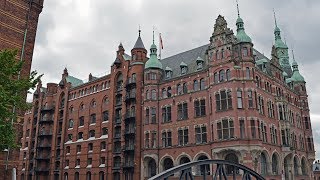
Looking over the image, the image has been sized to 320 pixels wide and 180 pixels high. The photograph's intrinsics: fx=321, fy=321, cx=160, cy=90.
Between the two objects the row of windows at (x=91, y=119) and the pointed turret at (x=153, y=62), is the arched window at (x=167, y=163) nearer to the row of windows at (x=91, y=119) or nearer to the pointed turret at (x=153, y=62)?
the pointed turret at (x=153, y=62)

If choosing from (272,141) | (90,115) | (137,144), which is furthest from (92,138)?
(272,141)

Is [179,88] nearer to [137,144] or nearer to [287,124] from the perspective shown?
[137,144]

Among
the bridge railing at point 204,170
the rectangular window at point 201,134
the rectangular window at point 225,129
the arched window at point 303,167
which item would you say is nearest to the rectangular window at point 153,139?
the rectangular window at point 201,134

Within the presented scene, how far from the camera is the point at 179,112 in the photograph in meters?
47.0

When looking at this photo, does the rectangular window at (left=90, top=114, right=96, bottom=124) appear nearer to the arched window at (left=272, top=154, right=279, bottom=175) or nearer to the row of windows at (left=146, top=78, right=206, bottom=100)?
the row of windows at (left=146, top=78, right=206, bottom=100)

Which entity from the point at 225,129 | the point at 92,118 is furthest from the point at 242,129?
the point at 92,118

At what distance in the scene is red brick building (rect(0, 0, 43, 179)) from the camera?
2859cm

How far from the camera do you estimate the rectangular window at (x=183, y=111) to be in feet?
152

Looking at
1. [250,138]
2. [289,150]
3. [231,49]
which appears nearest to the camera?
[250,138]

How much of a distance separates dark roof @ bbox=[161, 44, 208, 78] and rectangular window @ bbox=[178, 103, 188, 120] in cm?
524

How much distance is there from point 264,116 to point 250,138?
583 cm

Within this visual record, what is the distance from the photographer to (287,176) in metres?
46.9

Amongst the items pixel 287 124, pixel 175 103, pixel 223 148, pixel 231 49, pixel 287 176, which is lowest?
pixel 287 176

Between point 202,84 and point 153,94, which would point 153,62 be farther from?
point 202,84
